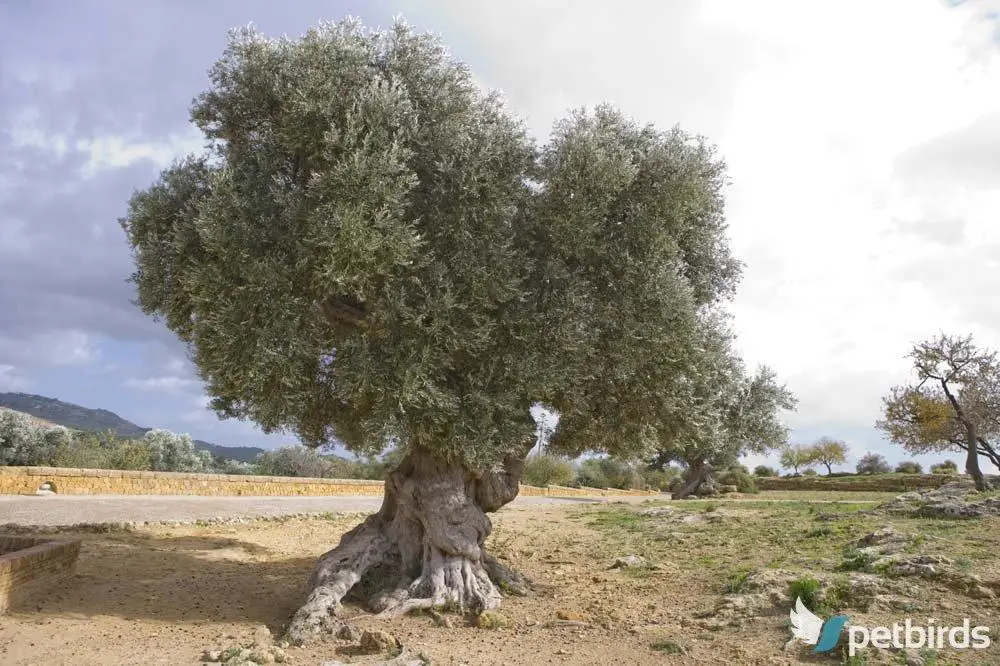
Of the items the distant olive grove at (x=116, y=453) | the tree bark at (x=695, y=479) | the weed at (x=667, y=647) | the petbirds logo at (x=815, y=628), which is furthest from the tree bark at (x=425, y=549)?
the tree bark at (x=695, y=479)

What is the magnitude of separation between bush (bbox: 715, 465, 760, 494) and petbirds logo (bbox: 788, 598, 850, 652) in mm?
36839

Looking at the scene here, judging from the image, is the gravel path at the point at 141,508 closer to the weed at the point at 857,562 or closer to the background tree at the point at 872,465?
the weed at the point at 857,562

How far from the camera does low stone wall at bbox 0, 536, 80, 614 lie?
10.8 meters

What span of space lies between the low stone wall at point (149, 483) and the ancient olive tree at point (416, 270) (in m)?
15.2

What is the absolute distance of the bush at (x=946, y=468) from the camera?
52.5m

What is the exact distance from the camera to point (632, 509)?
29141mm

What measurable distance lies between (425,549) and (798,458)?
79.5 metres

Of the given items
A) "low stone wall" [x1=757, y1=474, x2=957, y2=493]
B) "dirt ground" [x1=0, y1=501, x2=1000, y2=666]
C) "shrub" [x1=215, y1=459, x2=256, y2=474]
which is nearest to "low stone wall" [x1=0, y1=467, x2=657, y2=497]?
"dirt ground" [x1=0, y1=501, x2=1000, y2=666]

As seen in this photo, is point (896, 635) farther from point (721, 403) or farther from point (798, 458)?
point (798, 458)

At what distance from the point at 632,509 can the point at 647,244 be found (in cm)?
1960

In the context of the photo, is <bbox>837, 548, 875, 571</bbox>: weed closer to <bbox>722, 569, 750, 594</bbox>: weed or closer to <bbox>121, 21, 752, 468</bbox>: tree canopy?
<bbox>722, 569, 750, 594</bbox>: weed

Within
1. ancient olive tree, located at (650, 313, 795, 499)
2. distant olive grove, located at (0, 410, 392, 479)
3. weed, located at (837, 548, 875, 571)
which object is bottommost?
weed, located at (837, 548, 875, 571)

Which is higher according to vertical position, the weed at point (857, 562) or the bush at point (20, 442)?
the bush at point (20, 442)

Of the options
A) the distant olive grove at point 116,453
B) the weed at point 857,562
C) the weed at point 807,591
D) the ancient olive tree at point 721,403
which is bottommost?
the weed at point 807,591
